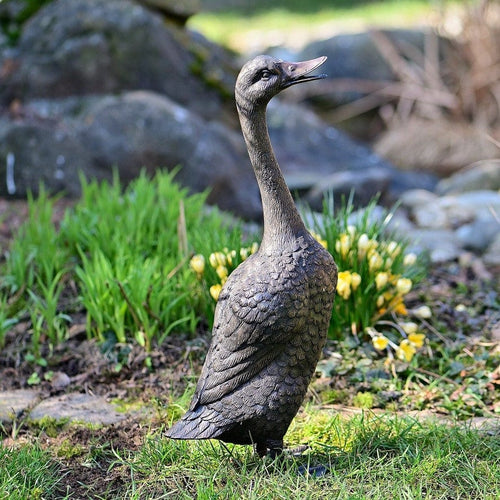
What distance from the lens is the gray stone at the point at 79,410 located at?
3215mm

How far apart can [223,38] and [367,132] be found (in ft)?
11.7

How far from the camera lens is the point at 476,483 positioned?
246cm

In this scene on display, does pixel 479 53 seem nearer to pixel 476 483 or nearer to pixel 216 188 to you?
pixel 216 188

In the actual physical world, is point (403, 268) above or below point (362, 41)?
below

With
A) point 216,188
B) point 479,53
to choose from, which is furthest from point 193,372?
point 479,53

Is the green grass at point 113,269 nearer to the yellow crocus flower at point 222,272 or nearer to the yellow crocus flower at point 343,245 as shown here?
the yellow crocus flower at point 222,272

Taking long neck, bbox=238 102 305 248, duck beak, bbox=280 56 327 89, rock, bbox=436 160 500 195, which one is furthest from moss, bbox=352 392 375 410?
rock, bbox=436 160 500 195

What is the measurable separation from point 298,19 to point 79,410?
39.1 ft

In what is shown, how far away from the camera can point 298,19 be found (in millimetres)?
13930

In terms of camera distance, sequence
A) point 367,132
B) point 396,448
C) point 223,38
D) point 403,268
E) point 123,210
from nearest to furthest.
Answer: point 396,448
point 403,268
point 123,210
point 367,132
point 223,38

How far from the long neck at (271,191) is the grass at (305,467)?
81cm

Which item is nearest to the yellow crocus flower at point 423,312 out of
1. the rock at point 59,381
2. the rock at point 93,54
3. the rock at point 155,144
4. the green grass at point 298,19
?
the rock at point 59,381

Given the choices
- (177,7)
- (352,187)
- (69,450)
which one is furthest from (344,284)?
(177,7)

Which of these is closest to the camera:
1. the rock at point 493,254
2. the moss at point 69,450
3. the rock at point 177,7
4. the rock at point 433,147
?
the moss at point 69,450
